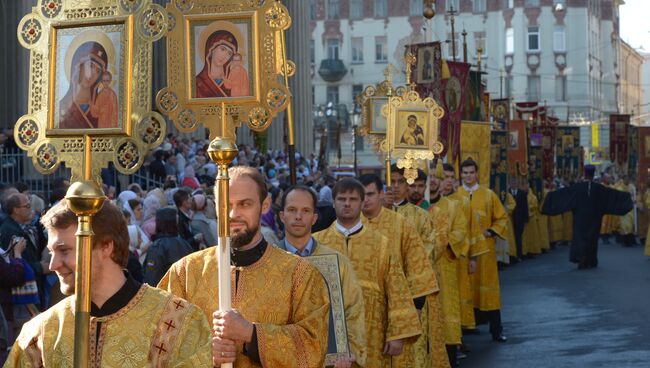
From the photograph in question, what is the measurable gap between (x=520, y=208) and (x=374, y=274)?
66.2 ft

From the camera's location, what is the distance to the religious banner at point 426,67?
16.8 metres

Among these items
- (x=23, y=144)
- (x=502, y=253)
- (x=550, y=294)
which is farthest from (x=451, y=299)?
(x=502, y=253)

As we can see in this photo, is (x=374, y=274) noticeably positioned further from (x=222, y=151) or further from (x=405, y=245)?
(x=222, y=151)

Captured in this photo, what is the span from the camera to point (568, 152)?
43.5 metres

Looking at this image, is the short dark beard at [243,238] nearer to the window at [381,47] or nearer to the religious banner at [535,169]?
the religious banner at [535,169]

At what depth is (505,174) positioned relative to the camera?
2620 cm

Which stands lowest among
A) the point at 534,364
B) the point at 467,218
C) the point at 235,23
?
the point at 534,364

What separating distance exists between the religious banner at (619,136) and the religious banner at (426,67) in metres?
23.8

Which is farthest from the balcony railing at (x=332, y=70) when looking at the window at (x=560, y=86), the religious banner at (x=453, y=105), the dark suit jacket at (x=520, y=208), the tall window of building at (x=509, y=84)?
the religious banner at (x=453, y=105)

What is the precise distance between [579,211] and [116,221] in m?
20.6

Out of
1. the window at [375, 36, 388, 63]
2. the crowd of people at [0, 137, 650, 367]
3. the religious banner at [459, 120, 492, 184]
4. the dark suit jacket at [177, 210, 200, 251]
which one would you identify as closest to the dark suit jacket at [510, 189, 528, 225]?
the religious banner at [459, 120, 492, 184]

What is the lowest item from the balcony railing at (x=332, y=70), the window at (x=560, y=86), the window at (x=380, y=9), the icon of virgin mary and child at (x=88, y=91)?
the icon of virgin mary and child at (x=88, y=91)

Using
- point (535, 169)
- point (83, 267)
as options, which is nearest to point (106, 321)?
point (83, 267)

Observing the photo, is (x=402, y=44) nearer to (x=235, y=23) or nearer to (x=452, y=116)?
(x=452, y=116)
